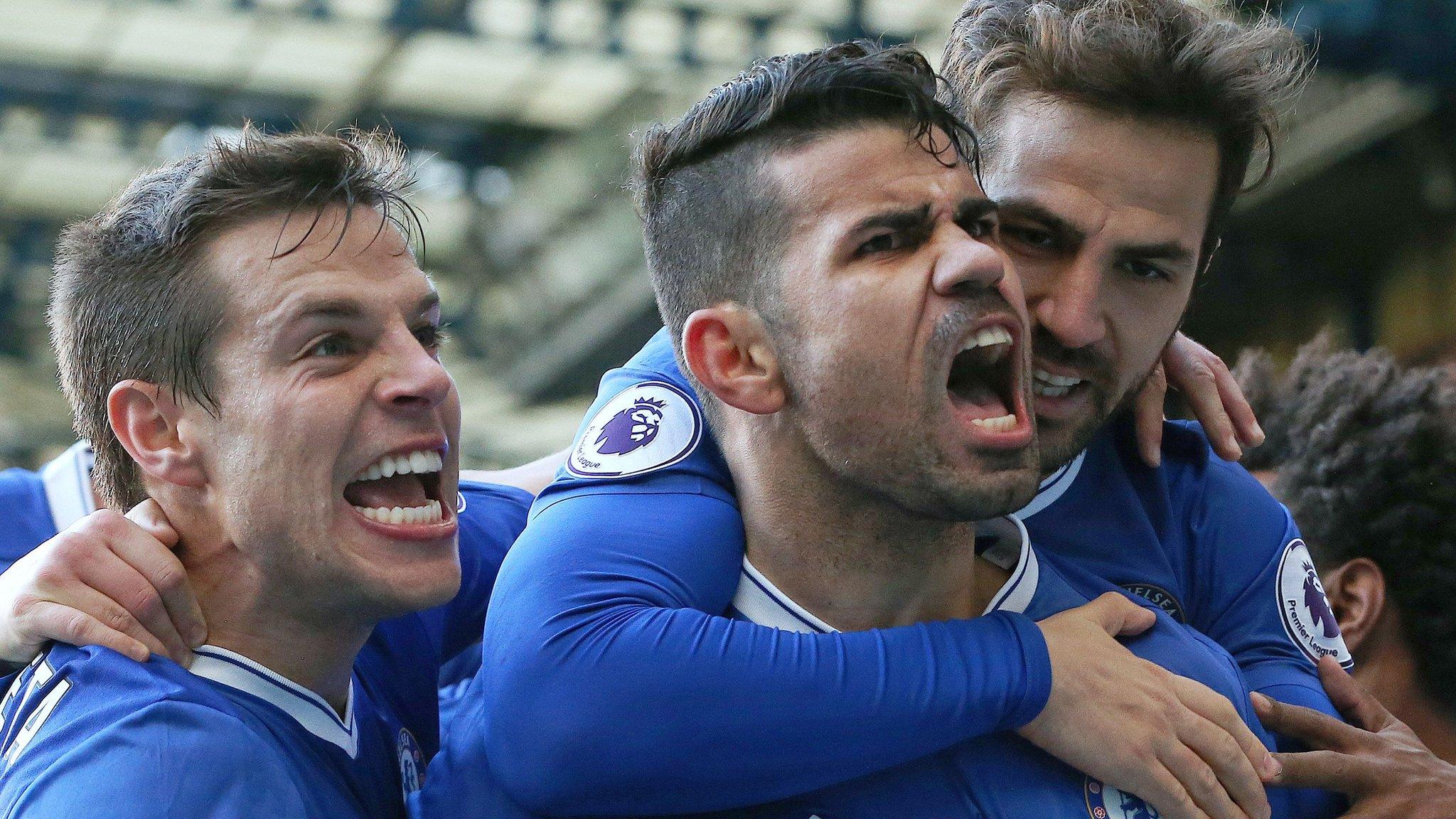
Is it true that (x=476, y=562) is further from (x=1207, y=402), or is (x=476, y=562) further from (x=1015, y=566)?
(x=1207, y=402)

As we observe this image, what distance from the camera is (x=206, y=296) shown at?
2164 mm

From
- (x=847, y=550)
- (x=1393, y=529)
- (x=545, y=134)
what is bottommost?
(x=545, y=134)

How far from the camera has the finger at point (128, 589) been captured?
205 cm

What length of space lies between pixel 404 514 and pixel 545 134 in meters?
14.4

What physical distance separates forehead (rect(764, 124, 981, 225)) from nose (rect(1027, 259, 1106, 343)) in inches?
11.3

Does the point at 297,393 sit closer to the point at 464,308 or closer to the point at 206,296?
the point at 206,296

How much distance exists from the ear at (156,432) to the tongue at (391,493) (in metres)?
0.23

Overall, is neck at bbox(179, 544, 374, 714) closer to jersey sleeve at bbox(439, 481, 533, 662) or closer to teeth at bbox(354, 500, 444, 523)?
teeth at bbox(354, 500, 444, 523)

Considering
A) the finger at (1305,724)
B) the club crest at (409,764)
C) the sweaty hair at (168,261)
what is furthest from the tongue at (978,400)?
the club crest at (409,764)

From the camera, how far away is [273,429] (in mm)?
2100

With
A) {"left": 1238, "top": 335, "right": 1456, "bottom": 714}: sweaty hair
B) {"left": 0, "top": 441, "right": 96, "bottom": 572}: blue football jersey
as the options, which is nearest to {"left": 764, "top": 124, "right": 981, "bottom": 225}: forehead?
{"left": 1238, "top": 335, "right": 1456, "bottom": 714}: sweaty hair

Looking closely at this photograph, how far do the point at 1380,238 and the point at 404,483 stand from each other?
13.7 m

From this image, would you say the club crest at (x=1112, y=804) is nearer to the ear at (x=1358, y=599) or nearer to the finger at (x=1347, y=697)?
the finger at (x=1347, y=697)

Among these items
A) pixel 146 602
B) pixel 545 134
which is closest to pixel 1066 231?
pixel 146 602
